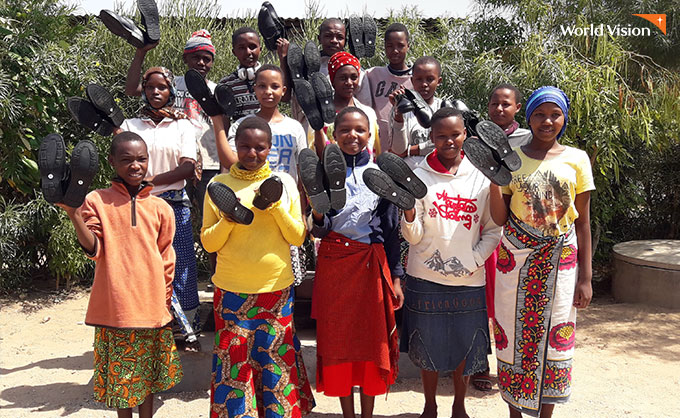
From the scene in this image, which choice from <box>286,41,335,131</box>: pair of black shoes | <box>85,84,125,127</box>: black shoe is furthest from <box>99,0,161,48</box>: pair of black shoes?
<box>286,41,335,131</box>: pair of black shoes

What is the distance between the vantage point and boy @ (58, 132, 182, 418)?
2.48 m

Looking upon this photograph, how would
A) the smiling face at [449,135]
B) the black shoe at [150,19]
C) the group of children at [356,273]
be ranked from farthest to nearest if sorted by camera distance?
the black shoe at [150,19] < the smiling face at [449,135] < the group of children at [356,273]

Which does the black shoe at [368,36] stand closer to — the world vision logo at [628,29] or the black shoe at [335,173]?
the black shoe at [335,173]

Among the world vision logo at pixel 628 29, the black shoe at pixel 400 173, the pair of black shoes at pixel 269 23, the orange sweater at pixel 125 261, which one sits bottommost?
the orange sweater at pixel 125 261

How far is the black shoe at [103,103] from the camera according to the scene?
291cm

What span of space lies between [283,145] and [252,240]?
0.67 m

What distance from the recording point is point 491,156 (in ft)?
7.52

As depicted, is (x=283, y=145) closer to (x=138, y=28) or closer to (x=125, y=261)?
(x=125, y=261)

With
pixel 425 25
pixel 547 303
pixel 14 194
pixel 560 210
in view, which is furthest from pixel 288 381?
pixel 425 25

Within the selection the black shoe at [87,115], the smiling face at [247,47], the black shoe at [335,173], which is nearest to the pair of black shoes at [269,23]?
the smiling face at [247,47]

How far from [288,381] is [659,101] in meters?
4.57

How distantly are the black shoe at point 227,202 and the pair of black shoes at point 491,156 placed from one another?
0.95 meters

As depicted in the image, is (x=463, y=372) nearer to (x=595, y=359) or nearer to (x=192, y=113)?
(x=595, y=359)

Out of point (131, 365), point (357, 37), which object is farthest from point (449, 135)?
point (131, 365)
